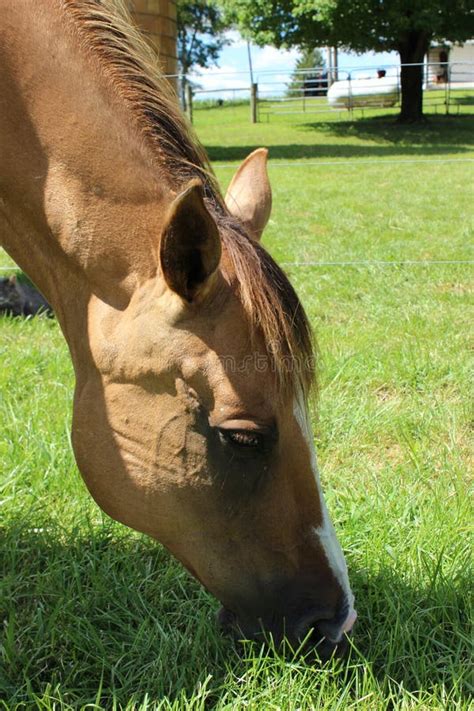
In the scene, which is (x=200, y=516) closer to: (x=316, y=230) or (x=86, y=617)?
(x=86, y=617)

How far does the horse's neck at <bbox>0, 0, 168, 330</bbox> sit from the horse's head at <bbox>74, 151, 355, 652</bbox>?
0.09 m

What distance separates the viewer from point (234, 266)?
58.4 inches

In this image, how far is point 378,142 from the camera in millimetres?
16781

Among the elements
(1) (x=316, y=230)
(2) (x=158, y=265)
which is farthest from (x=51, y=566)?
(1) (x=316, y=230)

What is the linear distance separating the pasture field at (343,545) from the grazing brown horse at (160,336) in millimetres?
211

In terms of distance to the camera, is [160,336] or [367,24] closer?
[160,336]

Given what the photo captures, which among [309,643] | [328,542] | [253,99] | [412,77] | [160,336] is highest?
[412,77]

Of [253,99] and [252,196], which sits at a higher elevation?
[253,99]

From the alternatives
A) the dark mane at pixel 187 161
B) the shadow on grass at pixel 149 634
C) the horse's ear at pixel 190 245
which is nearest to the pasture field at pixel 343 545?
the shadow on grass at pixel 149 634

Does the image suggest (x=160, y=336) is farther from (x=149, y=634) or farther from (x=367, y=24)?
(x=367, y=24)

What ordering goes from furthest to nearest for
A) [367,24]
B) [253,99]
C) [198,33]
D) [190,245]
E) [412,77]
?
1. [198,33]
2. [253,99]
3. [412,77]
4. [367,24]
5. [190,245]

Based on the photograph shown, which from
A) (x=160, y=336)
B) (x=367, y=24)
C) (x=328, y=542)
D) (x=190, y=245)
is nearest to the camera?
(x=190, y=245)

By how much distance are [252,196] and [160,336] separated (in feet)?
1.96

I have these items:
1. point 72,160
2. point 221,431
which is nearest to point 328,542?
point 221,431
